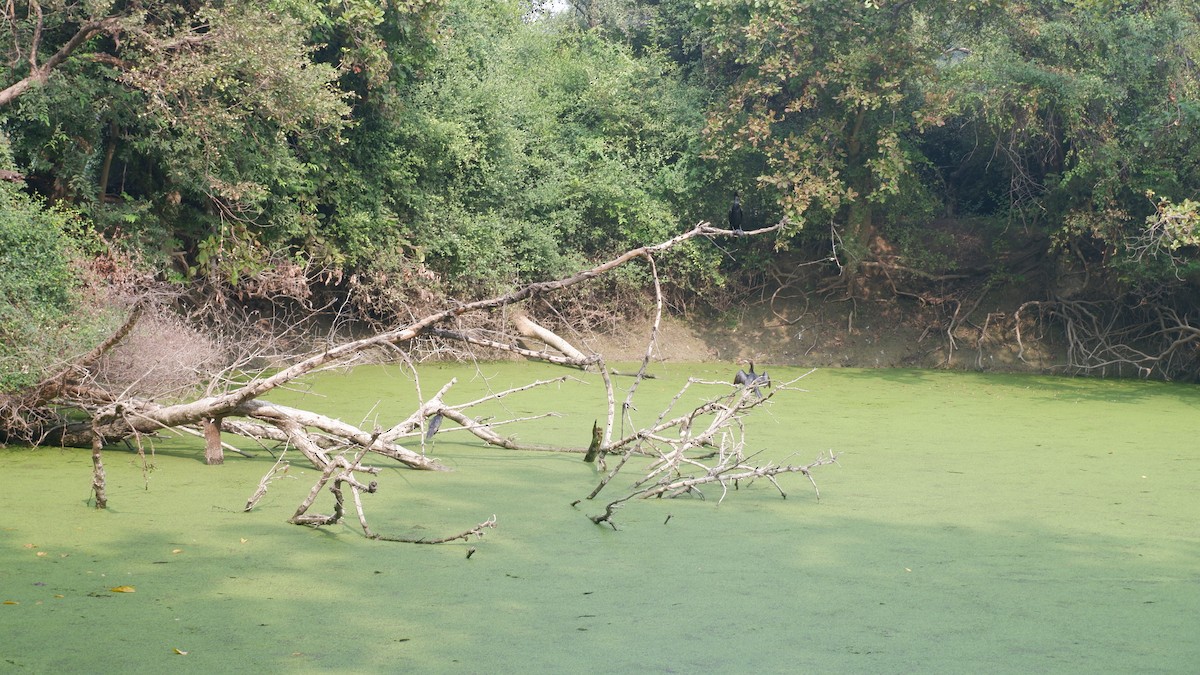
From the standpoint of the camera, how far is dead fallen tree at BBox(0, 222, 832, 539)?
20.6 ft

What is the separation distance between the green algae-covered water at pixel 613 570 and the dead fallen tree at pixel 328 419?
0.18 meters

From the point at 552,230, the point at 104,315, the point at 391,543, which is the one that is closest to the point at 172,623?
the point at 391,543

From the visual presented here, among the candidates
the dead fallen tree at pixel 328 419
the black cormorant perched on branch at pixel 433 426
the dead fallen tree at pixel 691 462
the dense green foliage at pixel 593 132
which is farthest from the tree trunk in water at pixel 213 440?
the dense green foliage at pixel 593 132

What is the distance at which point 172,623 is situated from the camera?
4.16 metres

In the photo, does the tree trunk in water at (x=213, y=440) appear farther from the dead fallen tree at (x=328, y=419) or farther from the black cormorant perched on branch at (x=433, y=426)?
the black cormorant perched on branch at (x=433, y=426)

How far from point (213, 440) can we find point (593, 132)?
10363mm

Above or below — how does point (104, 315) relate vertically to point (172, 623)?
above

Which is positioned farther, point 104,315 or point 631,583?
point 104,315

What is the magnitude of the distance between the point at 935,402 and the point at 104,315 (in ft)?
24.6

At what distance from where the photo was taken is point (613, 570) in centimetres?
511

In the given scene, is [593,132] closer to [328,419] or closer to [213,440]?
[328,419]

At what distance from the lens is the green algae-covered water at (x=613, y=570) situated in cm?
398

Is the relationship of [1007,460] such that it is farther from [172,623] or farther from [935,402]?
[172,623]

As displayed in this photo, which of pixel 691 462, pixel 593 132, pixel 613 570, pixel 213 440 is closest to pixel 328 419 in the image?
pixel 213 440
